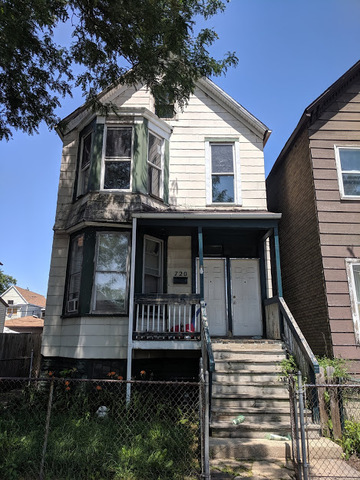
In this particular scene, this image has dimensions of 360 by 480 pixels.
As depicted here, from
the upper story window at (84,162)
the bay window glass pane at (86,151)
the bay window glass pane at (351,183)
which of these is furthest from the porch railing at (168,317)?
the bay window glass pane at (351,183)

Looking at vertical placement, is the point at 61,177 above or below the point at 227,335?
above

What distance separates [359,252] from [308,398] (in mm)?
3828

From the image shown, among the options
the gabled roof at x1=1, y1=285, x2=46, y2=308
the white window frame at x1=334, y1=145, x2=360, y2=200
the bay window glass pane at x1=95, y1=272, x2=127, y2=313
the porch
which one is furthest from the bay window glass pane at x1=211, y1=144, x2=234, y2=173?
the gabled roof at x1=1, y1=285, x2=46, y2=308

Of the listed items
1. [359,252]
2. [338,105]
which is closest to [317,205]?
[359,252]

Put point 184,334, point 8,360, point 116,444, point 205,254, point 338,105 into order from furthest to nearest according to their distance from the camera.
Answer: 1. point 8,360
2. point 205,254
3. point 338,105
4. point 184,334
5. point 116,444

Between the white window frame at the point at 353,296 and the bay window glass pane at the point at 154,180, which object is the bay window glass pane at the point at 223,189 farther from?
the white window frame at the point at 353,296

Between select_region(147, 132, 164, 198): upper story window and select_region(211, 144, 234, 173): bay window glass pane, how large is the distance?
5.15 feet

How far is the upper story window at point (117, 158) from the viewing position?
9.55 meters

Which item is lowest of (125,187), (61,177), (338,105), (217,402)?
(217,402)

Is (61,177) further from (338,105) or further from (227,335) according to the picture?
(338,105)

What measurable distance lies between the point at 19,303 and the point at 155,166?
50587 millimetres

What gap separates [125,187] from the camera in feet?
31.2

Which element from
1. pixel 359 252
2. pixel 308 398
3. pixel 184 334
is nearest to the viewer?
pixel 308 398

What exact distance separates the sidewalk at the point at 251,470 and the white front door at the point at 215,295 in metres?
4.73
